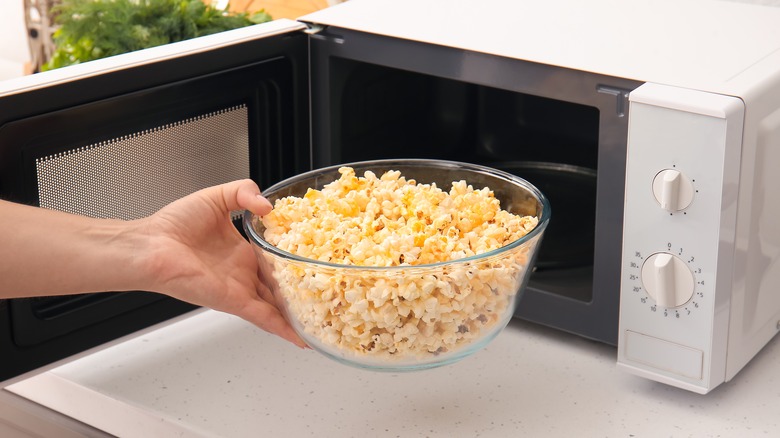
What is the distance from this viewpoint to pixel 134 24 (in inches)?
45.7

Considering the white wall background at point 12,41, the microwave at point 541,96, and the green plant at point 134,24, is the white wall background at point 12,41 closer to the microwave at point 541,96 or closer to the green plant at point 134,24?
the green plant at point 134,24

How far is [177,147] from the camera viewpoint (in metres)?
0.93

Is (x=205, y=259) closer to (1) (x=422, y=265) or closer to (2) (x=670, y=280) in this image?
(1) (x=422, y=265)

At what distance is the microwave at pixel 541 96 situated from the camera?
0.78 meters

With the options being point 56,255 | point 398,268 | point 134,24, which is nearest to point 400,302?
point 398,268

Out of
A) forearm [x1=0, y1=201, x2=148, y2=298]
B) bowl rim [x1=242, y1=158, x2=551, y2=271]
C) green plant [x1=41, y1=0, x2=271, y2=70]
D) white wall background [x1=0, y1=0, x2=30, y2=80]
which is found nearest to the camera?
bowl rim [x1=242, y1=158, x2=551, y2=271]

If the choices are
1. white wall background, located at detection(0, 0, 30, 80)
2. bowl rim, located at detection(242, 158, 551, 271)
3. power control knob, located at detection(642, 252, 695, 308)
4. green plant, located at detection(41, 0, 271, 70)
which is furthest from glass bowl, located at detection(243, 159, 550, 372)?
white wall background, located at detection(0, 0, 30, 80)

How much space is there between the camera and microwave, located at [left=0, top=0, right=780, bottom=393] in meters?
0.78

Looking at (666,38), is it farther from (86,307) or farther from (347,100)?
(86,307)

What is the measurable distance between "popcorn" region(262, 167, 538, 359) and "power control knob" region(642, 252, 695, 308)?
114 millimetres

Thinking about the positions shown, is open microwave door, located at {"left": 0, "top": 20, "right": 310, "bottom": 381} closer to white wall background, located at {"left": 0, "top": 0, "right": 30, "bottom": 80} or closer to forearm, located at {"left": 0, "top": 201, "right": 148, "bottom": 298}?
forearm, located at {"left": 0, "top": 201, "right": 148, "bottom": 298}

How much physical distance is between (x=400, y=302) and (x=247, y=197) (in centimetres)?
18

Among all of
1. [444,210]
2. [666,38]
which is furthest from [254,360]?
[666,38]

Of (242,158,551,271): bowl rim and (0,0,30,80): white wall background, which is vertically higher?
(242,158,551,271): bowl rim
